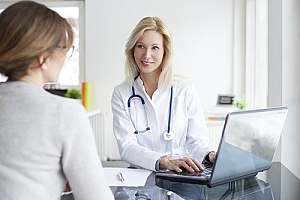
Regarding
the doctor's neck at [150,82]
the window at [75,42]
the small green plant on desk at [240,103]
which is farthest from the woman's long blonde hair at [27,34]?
the window at [75,42]

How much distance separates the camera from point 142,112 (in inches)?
77.7

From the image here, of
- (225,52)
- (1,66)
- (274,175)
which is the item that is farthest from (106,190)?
(225,52)

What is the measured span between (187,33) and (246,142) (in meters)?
3.29

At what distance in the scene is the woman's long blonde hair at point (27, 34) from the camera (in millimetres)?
858

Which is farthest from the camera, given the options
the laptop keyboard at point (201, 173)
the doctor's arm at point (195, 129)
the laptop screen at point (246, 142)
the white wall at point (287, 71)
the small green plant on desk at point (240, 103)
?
the small green plant on desk at point (240, 103)

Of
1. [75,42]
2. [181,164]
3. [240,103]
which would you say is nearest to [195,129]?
[181,164]

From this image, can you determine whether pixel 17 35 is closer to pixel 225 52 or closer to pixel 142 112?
pixel 142 112

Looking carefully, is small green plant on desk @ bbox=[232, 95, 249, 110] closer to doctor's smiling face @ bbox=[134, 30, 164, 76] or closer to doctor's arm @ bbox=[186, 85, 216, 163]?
doctor's arm @ bbox=[186, 85, 216, 163]

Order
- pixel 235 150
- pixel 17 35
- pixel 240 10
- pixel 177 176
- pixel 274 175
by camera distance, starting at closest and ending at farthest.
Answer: pixel 17 35 < pixel 235 150 < pixel 177 176 < pixel 274 175 < pixel 240 10

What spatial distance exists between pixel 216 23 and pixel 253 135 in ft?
10.8

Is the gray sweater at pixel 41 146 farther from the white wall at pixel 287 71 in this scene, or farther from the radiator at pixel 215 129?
the radiator at pixel 215 129

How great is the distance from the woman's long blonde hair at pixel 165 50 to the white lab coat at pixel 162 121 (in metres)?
0.05

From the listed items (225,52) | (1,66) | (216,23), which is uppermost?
(216,23)

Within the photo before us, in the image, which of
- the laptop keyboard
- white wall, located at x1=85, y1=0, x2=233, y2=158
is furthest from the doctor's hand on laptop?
white wall, located at x1=85, y1=0, x2=233, y2=158
